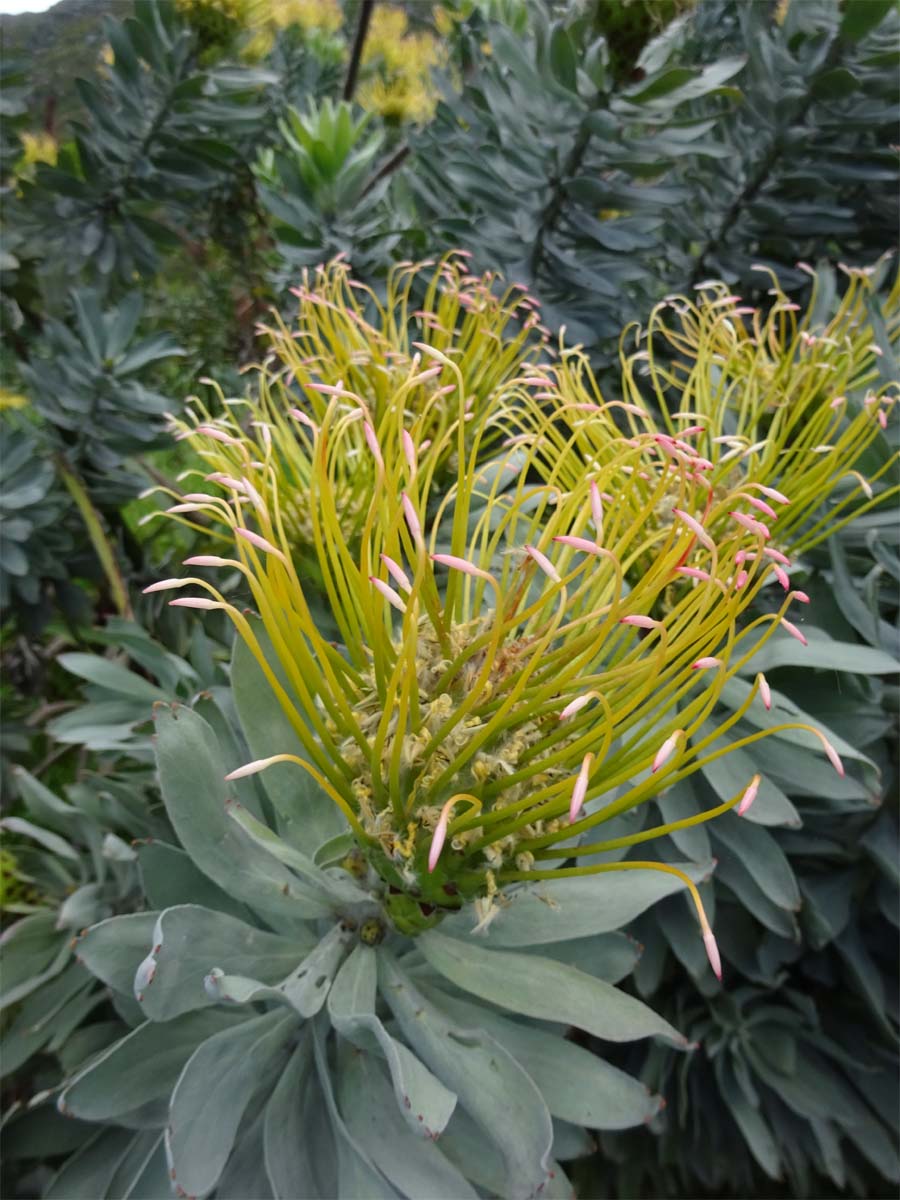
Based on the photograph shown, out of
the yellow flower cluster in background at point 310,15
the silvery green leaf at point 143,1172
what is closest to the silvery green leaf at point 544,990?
the silvery green leaf at point 143,1172

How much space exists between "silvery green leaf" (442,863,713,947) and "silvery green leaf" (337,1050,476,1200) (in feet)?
0.30

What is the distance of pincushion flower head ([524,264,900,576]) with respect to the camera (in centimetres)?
61

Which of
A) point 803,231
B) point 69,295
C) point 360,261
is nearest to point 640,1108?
point 360,261

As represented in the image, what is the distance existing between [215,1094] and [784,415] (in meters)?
0.68

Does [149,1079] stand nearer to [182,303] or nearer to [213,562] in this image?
[213,562]

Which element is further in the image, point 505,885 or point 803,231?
point 803,231

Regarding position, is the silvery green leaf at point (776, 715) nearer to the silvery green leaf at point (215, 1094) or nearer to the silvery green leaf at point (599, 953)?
the silvery green leaf at point (599, 953)

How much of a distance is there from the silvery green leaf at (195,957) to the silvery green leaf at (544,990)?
9 centimetres

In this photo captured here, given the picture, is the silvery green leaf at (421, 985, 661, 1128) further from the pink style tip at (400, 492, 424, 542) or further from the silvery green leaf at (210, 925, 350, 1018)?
the pink style tip at (400, 492, 424, 542)

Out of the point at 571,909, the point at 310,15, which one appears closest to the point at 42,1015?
the point at 571,909

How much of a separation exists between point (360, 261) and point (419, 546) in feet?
2.35

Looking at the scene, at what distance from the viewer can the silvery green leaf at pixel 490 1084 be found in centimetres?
41

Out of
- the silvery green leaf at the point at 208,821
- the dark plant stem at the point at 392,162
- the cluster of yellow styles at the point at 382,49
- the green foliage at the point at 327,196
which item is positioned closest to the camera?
the silvery green leaf at the point at 208,821

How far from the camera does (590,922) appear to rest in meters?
0.48
